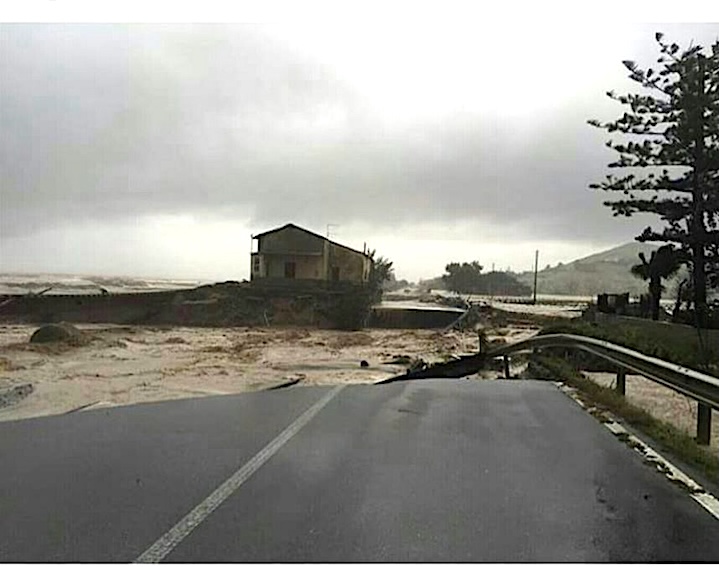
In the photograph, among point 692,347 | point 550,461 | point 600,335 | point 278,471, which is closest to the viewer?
point 278,471

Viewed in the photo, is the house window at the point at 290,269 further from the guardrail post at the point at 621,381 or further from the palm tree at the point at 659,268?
the guardrail post at the point at 621,381

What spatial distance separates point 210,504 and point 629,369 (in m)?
7.04

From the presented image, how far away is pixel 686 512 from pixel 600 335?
11.4 meters

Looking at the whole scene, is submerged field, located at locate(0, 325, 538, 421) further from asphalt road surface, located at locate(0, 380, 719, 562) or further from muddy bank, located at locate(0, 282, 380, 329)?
muddy bank, located at locate(0, 282, 380, 329)

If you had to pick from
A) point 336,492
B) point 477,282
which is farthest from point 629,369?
point 477,282

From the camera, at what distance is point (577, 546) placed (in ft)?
14.5

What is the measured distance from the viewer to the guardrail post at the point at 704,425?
25.5 feet

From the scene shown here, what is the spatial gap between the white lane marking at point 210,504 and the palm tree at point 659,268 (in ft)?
94.9

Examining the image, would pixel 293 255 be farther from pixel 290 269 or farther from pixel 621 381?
pixel 621 381

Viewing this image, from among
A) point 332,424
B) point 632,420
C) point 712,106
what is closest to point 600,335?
point 632,420

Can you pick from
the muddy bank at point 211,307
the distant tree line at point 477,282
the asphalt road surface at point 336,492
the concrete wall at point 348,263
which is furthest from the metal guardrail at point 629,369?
the distant tree line at point 477,282

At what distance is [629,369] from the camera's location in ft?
34.1

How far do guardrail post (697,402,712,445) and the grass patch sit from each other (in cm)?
12

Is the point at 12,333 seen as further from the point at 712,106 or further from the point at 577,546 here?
the point at 577,546
